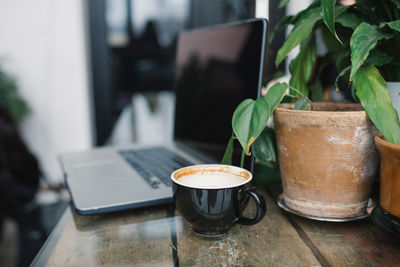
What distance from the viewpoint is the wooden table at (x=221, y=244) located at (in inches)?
16.7

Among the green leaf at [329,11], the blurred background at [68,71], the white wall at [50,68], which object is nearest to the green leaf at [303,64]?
the green leaf at [329,11]

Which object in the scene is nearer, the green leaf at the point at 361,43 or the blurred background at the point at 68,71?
the green leaf at the point at 361,43

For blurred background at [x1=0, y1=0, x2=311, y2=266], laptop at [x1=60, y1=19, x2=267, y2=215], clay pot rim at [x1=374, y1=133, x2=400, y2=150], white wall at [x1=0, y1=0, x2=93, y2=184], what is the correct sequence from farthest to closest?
white wall at [x1=0, y1=0, x2=93, y2=184]
blurred background at [x1=0, y1=0, x2=311, y2=266]
laptop at [x1=60, y1=19, x2=267, y2=215]
clay pot rim at [x1=374, y1=133, x2=400, y2=150]

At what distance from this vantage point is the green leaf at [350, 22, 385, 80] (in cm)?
43

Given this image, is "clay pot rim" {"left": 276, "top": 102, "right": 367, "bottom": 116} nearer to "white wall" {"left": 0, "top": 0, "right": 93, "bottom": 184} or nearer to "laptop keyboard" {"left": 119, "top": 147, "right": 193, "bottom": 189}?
"laptop keyboard" {"left": 119, "top": 147, "right": 193, "bottom": 189}

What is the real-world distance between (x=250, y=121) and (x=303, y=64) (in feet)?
0.76

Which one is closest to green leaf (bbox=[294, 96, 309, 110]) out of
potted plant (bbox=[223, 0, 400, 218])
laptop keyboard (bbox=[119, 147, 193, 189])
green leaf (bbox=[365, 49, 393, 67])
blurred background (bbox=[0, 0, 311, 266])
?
potted plant (bbox=[223, 0, 400, 218])

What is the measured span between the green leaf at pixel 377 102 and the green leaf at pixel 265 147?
16cm

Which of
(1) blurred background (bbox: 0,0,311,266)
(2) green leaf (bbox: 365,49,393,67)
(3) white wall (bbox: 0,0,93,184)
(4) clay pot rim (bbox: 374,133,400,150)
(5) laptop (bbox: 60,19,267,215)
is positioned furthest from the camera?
(3) white wall (bbox: 0,0,93,184)

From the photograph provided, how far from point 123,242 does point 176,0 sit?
8.54ft

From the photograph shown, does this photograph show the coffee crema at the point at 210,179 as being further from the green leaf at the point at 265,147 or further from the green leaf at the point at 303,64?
the green leaf at the point at 303,64

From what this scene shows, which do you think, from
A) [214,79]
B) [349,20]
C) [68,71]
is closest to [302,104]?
[349,20]

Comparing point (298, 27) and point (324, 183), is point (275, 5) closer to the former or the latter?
point (298, 27)

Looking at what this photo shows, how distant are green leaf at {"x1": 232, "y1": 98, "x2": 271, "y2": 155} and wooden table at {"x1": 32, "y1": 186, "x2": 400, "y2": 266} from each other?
0.13 meters
